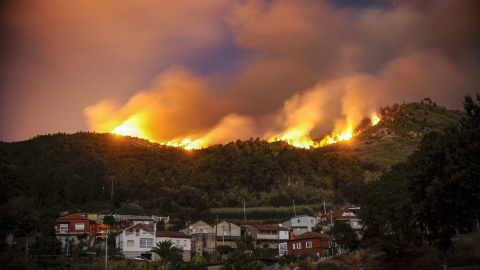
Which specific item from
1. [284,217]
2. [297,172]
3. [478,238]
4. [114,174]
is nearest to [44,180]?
[114,174]

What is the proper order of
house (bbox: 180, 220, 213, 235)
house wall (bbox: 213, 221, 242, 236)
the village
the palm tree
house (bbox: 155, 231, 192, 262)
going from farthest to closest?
house wall (bbox: 213, 221, 242, 236), house (bbox: 180, 220, 213, 235), house (bbox: 155, 231, 192, 262), the village, the palm tree

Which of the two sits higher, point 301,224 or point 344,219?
point 344,219

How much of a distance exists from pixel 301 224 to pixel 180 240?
1084 inches

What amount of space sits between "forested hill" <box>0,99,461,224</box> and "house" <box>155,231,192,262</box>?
18897 mm

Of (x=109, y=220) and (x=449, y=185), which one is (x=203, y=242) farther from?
(x=449, y=185)

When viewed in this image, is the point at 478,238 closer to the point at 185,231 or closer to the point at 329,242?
the point at 329,242

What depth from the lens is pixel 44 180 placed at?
98688mm

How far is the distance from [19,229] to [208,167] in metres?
61.4

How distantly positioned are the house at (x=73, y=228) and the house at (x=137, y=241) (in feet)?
19.4

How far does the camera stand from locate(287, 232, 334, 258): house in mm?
65938

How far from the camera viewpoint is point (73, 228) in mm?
68938

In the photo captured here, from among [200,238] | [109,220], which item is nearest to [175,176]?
[109,220]

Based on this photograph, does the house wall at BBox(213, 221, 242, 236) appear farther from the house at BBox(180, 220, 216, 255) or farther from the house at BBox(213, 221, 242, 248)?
the house at BBox(180, 220, 216, 255)

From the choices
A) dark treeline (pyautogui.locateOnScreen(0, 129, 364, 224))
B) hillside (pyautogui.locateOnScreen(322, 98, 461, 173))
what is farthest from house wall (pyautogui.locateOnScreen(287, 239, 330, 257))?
hillside (pyautogui.locateOnScreen(322, 98, 461, 173))
